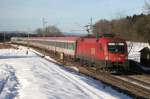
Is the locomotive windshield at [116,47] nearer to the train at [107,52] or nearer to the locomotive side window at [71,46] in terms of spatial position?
the train at [107,52]

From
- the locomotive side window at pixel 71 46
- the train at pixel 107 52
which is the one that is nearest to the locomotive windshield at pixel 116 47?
the train at pixel 107 52

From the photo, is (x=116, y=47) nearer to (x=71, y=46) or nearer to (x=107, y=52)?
(x=107, y=52)

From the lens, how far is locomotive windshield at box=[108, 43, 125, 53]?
3084 centimetres

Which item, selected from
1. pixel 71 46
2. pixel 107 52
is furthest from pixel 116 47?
pixel 71 46

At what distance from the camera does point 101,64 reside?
31.7 m

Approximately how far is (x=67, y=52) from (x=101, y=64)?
19247 mm

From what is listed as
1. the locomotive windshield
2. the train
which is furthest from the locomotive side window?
the locomotive windshield

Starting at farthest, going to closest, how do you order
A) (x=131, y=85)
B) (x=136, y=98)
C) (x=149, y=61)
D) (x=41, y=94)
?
(x=149, y=61)
(x=131, y=85)
(x=136, y=98)
(x=41, y=94)

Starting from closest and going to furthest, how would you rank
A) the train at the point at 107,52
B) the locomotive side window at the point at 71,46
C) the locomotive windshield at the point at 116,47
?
the train at the point at 107,52 < the locomotive windshield at the point at 116,47 < the locomotive side window at the point at 71,46

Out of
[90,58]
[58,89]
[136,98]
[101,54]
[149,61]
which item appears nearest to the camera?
[58,89]

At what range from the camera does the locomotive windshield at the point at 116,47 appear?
30.8 metres

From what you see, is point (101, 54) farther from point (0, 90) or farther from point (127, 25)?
point (127, 25)

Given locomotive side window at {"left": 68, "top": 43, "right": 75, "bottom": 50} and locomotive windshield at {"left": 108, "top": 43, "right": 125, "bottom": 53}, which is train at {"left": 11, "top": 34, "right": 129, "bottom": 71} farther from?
locomotive side window at {"left": 68, "top": 43, "right": 75, "bottom": 50}

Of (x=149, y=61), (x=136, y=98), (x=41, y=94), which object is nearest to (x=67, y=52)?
(x=149, y=61)
